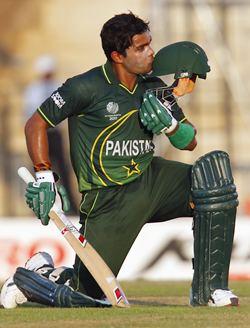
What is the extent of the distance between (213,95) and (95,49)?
154 centimetres

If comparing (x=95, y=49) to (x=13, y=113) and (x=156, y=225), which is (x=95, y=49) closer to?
(x=13, y=113)

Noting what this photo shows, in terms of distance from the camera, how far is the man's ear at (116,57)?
21.5ft

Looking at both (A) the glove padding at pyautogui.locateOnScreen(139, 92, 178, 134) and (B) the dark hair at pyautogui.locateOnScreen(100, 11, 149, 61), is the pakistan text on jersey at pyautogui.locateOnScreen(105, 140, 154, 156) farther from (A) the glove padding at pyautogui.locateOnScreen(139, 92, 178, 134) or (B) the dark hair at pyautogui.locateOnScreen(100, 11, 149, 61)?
(B) the dark hair at pyautogui.locateOnScreen(100, 11, 149, 61)

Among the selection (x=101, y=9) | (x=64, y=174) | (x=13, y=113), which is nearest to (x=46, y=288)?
(x=64, y=174)

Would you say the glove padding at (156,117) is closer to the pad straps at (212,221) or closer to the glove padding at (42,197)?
the pad straps at (212,221)

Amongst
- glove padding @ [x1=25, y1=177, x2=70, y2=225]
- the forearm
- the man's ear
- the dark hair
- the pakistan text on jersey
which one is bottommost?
glove padding @ [x1=25, y1=177, x2=70, y2=225]

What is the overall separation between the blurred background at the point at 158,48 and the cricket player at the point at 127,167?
8.04 m

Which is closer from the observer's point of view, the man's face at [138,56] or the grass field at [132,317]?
the grass field at [132,317]

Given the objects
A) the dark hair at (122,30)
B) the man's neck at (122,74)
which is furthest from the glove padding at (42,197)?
the dark hair at (122,30)

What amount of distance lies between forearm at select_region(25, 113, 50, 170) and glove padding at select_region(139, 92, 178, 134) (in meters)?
0.51

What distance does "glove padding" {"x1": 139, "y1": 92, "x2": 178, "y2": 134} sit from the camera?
20.7 ft

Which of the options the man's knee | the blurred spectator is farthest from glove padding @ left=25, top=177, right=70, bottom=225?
the blurred spectator

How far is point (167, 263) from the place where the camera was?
1138 cm

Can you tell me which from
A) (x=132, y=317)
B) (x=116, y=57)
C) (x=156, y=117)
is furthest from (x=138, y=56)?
(x=132, y=317)
